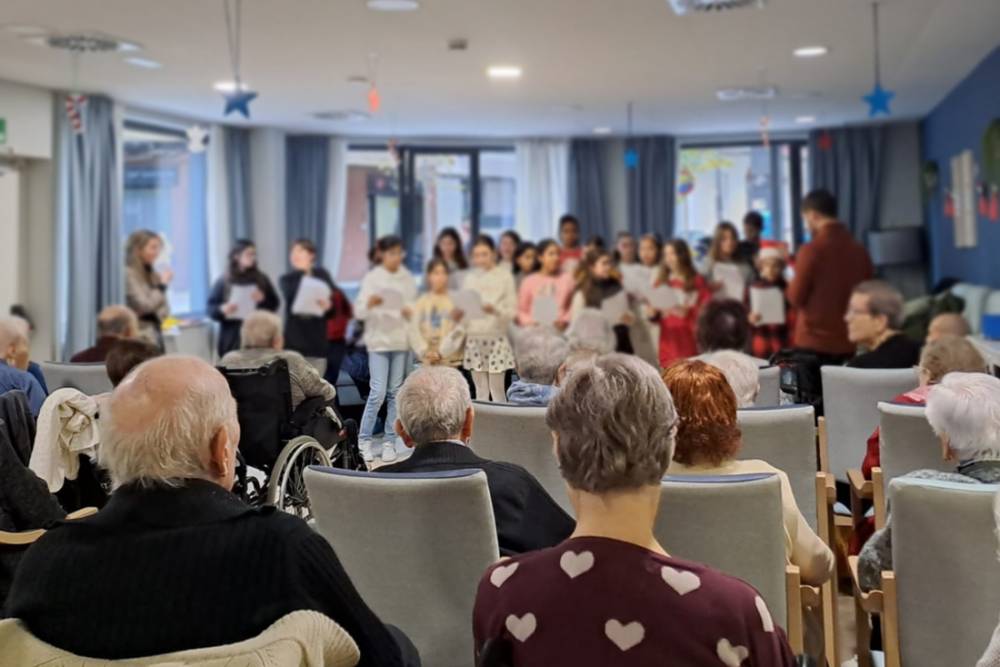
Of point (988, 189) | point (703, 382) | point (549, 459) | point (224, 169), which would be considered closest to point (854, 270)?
point (988, 189)

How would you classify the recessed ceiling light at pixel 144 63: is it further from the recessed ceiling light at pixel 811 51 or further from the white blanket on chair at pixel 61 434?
the white blanket on chair at pixel 61 434

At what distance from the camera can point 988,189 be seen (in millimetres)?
7848

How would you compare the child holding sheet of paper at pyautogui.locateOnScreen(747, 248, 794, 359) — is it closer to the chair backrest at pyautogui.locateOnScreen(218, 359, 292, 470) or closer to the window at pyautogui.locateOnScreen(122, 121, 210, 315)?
the chair backrest at pyautogui.locateOnScreen(218, 359, 292, 470)

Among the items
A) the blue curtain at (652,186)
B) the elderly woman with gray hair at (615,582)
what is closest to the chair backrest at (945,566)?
the elderly woman with gray hair at (615,582)

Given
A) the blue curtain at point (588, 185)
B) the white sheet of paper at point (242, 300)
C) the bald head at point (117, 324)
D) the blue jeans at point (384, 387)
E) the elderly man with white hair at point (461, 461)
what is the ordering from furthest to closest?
the blue curtain at point (588, 185)
the white sheet of paper at point (242, 300)
the bald head at point (117, 324)
the blue jeans at point (384, 387)
the elderly man with white hair at point (461, 461)

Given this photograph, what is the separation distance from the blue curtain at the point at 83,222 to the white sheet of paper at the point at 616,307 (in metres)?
4.08

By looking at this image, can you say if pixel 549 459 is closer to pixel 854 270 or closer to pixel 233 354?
pixel 233 354

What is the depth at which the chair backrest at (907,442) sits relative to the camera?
3.00m

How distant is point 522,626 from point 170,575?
53cm

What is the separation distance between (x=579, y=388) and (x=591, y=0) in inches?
168

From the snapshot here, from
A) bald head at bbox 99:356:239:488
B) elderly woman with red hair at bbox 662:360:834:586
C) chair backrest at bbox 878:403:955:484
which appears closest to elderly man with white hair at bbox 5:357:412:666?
bald head at bbox 99:356:239:488

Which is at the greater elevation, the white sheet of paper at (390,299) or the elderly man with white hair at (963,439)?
the white sheet of paper at (390,299)

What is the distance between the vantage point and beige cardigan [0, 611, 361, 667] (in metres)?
1.43

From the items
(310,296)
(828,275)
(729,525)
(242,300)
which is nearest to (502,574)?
(729,525)
